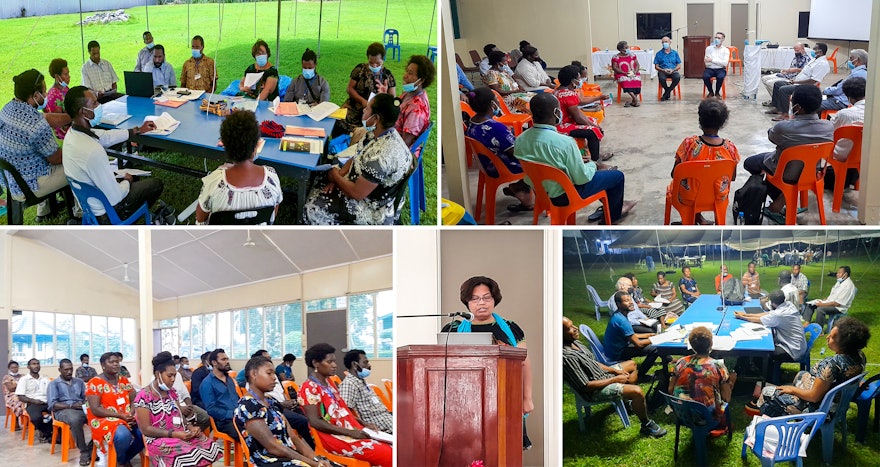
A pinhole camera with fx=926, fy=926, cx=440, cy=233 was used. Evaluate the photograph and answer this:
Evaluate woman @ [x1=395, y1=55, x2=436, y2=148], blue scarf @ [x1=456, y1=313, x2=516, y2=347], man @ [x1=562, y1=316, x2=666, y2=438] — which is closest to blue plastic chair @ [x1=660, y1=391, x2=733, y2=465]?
man @ [x1=562, y1=316, x2=666, y2=438]

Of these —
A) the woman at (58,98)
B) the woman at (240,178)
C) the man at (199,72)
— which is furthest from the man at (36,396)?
the man at (199,72)

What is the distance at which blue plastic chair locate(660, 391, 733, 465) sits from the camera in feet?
18.5

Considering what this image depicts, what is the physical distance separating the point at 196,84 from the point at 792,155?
450 cm

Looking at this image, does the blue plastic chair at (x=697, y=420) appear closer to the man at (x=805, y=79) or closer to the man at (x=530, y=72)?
the man at (x=530, y=72)

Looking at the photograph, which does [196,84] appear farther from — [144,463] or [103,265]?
[144,463]

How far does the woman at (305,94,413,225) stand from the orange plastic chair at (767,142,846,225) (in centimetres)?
253

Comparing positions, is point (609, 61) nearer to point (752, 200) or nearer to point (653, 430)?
point (752, 200)

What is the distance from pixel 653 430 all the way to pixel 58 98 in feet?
15.9

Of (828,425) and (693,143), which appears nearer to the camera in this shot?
(828,425)

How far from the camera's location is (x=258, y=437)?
5.21 m

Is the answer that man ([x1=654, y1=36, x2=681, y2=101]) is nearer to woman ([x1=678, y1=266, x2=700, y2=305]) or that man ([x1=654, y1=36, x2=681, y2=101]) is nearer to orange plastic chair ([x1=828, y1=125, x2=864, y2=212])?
orange plastic chair ([x1=828, y1=125, x2=864, y2=212])


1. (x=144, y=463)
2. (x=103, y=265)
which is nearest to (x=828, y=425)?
(x=144, y=463)

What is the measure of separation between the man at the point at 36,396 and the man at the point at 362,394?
177cm

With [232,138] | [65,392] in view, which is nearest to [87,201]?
[65,392]
